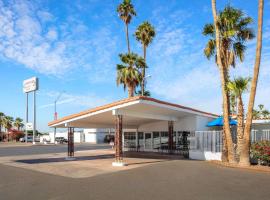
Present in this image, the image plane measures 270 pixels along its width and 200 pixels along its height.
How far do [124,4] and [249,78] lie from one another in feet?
84.4

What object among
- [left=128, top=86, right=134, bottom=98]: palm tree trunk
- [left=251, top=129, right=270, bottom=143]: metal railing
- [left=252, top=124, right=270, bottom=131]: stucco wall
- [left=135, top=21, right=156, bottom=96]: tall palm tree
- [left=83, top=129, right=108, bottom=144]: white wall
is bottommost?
[left=83, top=129, right=108, bottom=144]: white wall

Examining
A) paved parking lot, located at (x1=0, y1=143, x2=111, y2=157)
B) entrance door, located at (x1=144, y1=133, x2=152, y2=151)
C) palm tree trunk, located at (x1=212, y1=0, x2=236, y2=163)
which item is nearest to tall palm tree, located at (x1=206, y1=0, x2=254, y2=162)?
palm tree trunk, located at (x1=212, y1=0, x2=236, y2=163)

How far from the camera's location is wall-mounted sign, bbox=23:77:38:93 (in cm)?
5734

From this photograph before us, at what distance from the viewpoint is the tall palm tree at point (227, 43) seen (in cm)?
1719

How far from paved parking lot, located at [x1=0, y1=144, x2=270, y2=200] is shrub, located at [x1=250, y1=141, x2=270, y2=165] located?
2276mm

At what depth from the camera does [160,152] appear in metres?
26.7

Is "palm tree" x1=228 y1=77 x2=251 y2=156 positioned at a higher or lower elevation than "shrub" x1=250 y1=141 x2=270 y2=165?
higher

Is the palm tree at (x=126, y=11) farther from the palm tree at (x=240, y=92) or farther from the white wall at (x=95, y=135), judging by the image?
the white wall at (x=95, y=135)

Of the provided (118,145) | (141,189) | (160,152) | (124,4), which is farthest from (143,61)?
(141,189)

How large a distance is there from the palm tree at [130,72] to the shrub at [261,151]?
1881 centimetres

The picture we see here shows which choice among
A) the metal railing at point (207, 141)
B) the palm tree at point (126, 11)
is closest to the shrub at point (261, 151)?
the metal railing at point (207, 141)

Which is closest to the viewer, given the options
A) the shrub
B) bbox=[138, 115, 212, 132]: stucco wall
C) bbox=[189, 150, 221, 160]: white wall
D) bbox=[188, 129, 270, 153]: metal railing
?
the shrub

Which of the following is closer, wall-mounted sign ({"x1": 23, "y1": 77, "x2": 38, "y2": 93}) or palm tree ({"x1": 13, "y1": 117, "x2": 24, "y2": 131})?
wall-mounted sign ({"x1": 23, "y1": 77, "x2": 38, "y2": 93})

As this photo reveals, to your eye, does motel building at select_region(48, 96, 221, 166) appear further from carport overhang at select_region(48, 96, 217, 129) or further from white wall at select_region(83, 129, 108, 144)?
white wall at select_region(83, 129, 108, 144)
